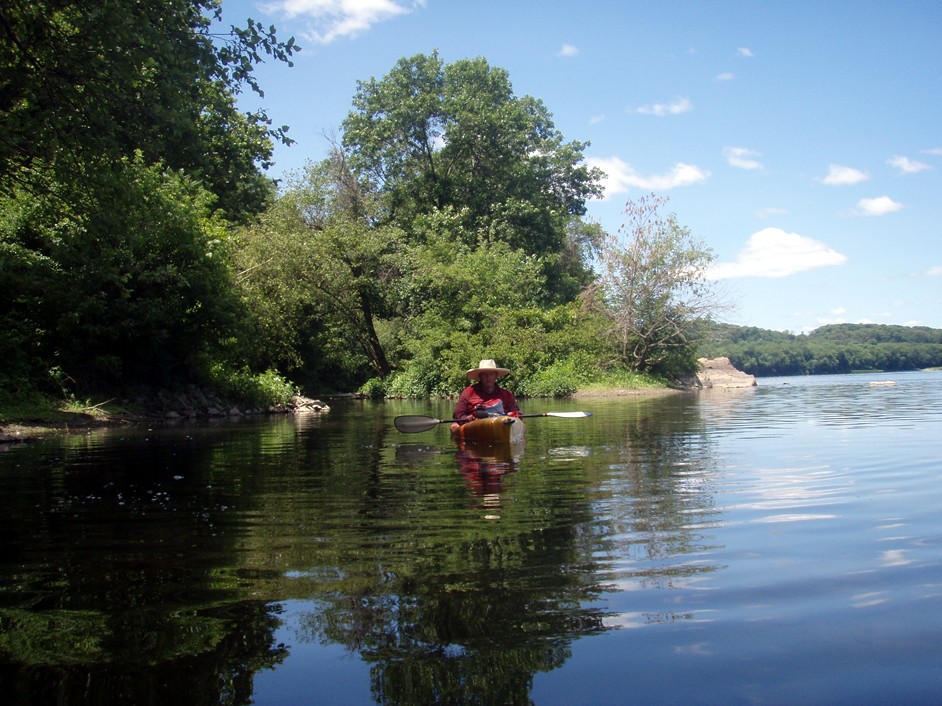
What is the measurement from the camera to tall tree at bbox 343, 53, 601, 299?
39781 millimetres

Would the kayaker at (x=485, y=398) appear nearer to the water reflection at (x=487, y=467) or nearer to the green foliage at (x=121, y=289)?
the water reflection at (x=487, y=467)

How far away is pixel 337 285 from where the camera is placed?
110ft

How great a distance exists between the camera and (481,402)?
11.7m

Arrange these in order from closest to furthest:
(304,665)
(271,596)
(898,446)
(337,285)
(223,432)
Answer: (304,665)
(271,596)
(898,446)
(223,432)
(337,285)

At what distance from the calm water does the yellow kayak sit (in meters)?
2.68

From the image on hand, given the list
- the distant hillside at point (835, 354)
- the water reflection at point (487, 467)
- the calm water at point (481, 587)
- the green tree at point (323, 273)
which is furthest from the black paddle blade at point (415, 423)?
the distant hillside at point (835, 354)

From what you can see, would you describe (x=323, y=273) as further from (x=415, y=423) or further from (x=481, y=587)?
(x=481, y=587)

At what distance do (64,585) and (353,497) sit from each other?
9.85 feet

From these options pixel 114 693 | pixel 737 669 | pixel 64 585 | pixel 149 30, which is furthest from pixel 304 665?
pixel 149 30

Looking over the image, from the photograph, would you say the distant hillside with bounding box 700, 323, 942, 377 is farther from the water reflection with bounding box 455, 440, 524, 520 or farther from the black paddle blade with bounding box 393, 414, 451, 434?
the water reflection with bounding box 455, 440, 524, 520

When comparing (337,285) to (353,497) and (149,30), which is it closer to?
(149,30)

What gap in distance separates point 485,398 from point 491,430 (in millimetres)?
1135

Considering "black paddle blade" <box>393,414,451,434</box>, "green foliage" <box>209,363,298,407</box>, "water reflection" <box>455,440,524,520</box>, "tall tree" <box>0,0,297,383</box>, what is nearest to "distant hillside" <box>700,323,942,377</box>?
"green foliage" <box>209,363,298,407</box>

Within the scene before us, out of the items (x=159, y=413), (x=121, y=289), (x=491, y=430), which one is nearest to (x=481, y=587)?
(x=491, y=430)
